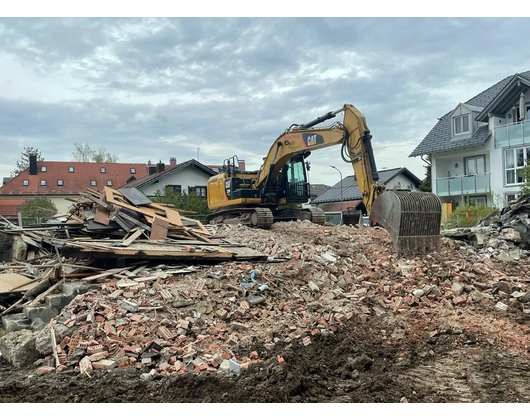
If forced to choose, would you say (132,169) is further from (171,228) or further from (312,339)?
(312,339)

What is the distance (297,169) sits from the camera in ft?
55.1

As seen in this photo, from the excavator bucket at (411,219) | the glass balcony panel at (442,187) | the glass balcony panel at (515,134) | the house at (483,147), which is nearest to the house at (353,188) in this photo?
the house at (483,147)

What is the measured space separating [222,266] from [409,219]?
12.8ft

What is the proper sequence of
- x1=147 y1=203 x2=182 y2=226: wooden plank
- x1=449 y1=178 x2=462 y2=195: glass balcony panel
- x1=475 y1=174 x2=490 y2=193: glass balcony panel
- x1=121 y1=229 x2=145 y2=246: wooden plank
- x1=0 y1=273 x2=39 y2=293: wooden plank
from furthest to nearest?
x1=449 y1=178 x2=462 y2=195: glass balcony panel
x1=475 y1=174 x2=490 y2=193: glass balcony panel
x1=147 y1=203 x2=182 y2=226: wooden plank
x1=121 y1=229 x2=145 y2=246: wooden plank
x1=0 y1=273 x2=39 y2=293: wooden plank

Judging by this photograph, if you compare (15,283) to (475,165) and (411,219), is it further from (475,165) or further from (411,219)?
(475,165)

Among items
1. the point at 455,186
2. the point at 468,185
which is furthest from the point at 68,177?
the point at 468,185

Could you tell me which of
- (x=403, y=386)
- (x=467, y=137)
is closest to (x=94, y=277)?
(x=403, y=386)

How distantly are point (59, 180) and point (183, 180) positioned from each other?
1604cm

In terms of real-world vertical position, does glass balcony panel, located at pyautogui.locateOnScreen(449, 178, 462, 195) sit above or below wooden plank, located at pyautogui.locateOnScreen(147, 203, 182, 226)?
above

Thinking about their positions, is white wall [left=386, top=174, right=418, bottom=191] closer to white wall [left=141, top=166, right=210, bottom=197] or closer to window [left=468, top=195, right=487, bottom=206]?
window [left=468, top=195, right=487, bottom=206]

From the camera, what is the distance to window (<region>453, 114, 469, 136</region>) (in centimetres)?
2931

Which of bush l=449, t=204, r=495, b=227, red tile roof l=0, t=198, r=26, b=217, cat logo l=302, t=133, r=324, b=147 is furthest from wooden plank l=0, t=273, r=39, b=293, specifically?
red tile roof l=0, t=198, r=26, b=217

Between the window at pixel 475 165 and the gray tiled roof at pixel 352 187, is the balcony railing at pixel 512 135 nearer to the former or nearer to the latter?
the window at pixel 475 165

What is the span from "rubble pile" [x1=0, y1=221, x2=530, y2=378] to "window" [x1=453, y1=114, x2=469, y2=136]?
2099 cm
